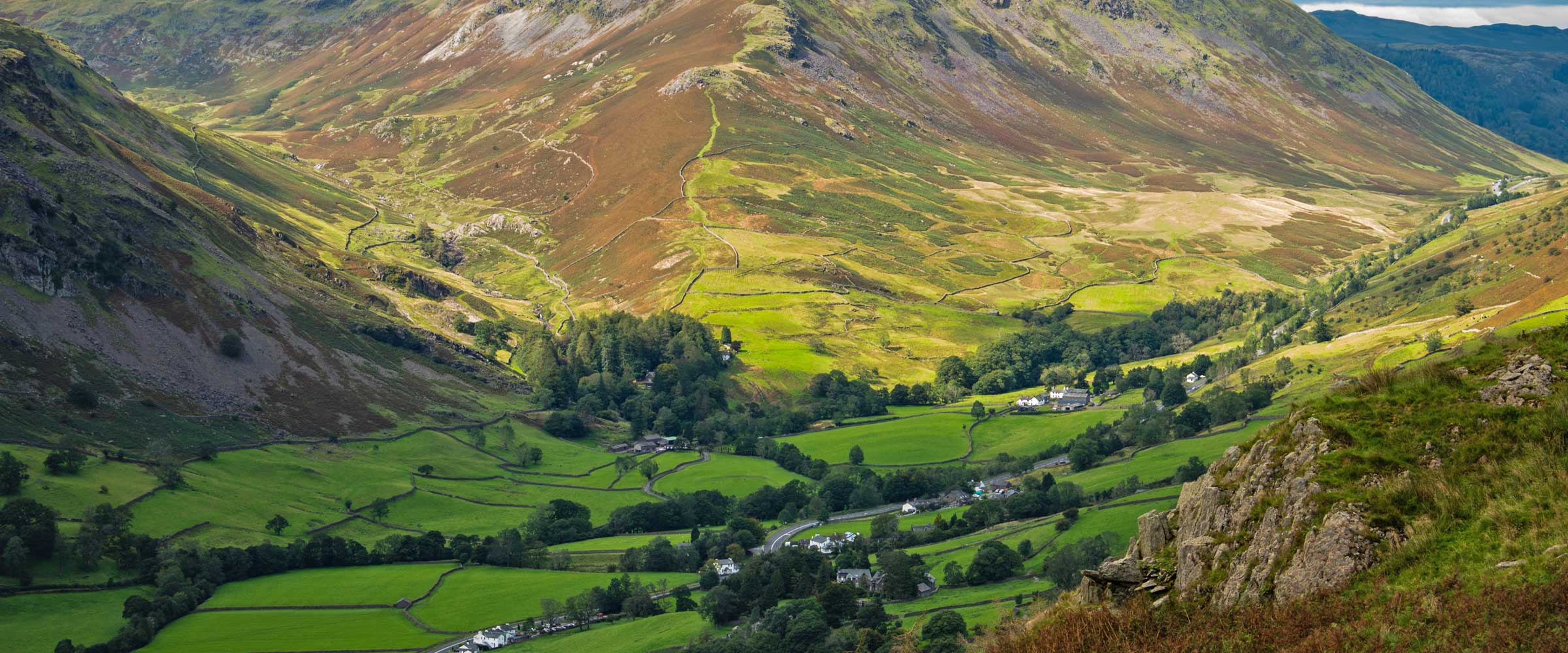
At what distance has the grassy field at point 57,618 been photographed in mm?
81062

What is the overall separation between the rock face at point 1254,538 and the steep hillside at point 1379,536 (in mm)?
45

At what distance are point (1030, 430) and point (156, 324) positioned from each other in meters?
116

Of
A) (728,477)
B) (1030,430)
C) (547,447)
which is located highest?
(1030,430)

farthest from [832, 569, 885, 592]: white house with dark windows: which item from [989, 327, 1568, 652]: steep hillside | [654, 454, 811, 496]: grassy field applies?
[989, 327, 1568, 652]: steep hillside

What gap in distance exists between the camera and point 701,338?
7712 inches

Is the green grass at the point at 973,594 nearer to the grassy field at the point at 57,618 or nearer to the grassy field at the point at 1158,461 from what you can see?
the grassy field at the point at 1158,461

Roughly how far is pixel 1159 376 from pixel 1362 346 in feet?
100

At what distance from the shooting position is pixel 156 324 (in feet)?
461

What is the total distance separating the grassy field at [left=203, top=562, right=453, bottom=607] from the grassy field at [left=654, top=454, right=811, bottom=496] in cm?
4004

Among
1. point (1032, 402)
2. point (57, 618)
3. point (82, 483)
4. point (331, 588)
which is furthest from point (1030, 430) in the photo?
point (57, 618)

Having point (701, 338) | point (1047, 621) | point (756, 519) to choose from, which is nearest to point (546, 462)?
point (756, 519)

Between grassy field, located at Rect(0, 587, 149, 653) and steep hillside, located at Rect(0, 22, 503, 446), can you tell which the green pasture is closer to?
steep hillside, located at Rect(0, 22, 503, 446)

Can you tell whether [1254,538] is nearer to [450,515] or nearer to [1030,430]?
[450,515]

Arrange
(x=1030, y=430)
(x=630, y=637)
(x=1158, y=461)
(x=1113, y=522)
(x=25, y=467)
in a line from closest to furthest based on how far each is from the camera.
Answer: (x=630, y=637) < (x=25, y=467) < (x=1113, y=522) < (x=1158, y=461) < (x=1030, y=430)
